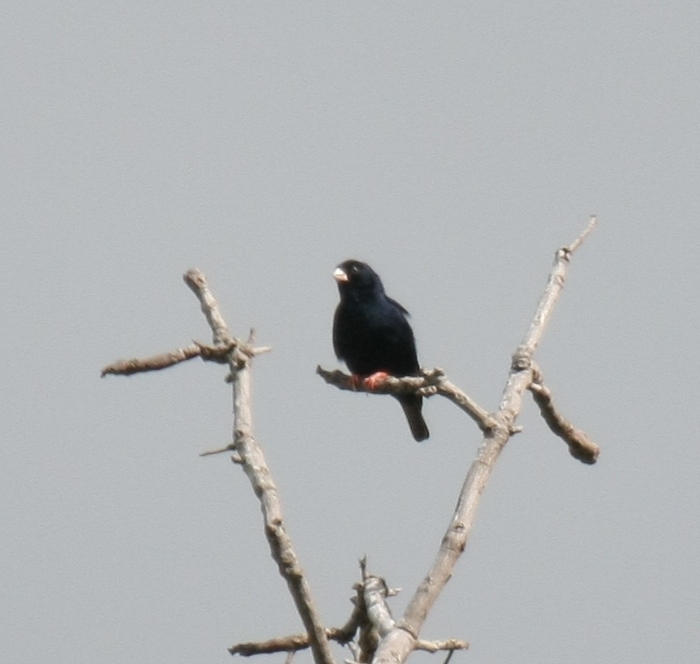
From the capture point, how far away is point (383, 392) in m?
6.43

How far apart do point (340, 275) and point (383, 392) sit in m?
6.44

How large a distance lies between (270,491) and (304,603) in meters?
0.40

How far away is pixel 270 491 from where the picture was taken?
522cm

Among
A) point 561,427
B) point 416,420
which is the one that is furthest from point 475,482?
point 416,420

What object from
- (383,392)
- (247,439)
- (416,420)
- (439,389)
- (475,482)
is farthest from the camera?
(416,420)

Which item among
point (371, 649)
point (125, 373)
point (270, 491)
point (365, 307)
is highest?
point (365, 307)

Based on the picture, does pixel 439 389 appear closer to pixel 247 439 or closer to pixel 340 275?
pixel 247 439

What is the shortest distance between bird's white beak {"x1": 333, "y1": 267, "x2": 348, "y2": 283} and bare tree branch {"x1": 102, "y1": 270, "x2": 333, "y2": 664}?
637 cm

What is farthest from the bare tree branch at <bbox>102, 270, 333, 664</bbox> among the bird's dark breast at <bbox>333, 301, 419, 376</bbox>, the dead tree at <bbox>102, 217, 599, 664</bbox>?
the bird's dark breast at <bbox>333, 301, 419, 376</bbox>

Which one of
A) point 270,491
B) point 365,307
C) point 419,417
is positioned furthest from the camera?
point 419,417

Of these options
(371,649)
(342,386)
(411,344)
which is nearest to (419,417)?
(411,344)

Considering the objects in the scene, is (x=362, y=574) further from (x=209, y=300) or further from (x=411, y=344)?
(x=411, y=344)

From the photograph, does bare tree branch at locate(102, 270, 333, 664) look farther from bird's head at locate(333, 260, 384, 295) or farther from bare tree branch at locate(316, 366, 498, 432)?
bird's head at locate(333, 260, 384, 295)

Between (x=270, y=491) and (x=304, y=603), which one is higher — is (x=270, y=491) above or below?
above
